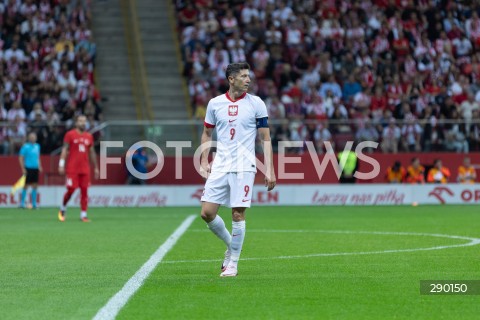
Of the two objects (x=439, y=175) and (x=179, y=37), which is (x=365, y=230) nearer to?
(x=439, y=175)

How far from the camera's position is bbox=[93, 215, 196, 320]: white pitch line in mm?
8906

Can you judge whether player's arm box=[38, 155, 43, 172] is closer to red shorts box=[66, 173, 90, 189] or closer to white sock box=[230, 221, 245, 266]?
red shorts box=[66, 173, 90, 189]

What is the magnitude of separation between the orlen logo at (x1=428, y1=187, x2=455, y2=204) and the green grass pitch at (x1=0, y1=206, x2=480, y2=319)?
871cm

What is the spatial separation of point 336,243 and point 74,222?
27.6ft

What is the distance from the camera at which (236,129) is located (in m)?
12.3

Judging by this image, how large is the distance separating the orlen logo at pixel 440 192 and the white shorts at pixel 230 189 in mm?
20721

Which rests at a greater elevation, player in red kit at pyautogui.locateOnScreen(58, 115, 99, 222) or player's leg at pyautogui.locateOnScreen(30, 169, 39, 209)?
player in red kit at pyautogui.locateOnScreen(58, 115, 99, 222)

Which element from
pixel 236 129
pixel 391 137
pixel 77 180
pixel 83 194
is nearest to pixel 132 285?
pixel 236 129

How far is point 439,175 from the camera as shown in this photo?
3259 cm

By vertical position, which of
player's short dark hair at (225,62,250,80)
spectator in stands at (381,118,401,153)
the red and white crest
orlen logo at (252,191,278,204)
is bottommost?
orlen logo at (252,191,278,204)

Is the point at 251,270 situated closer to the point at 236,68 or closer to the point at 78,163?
the point at 236,68

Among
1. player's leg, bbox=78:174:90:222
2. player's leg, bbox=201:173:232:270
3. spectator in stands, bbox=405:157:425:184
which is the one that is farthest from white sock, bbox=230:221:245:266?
spectator in stands, bbox=405:157:425:184

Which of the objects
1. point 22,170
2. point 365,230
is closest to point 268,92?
point 22,170

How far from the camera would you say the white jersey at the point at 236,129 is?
12.3 metres
